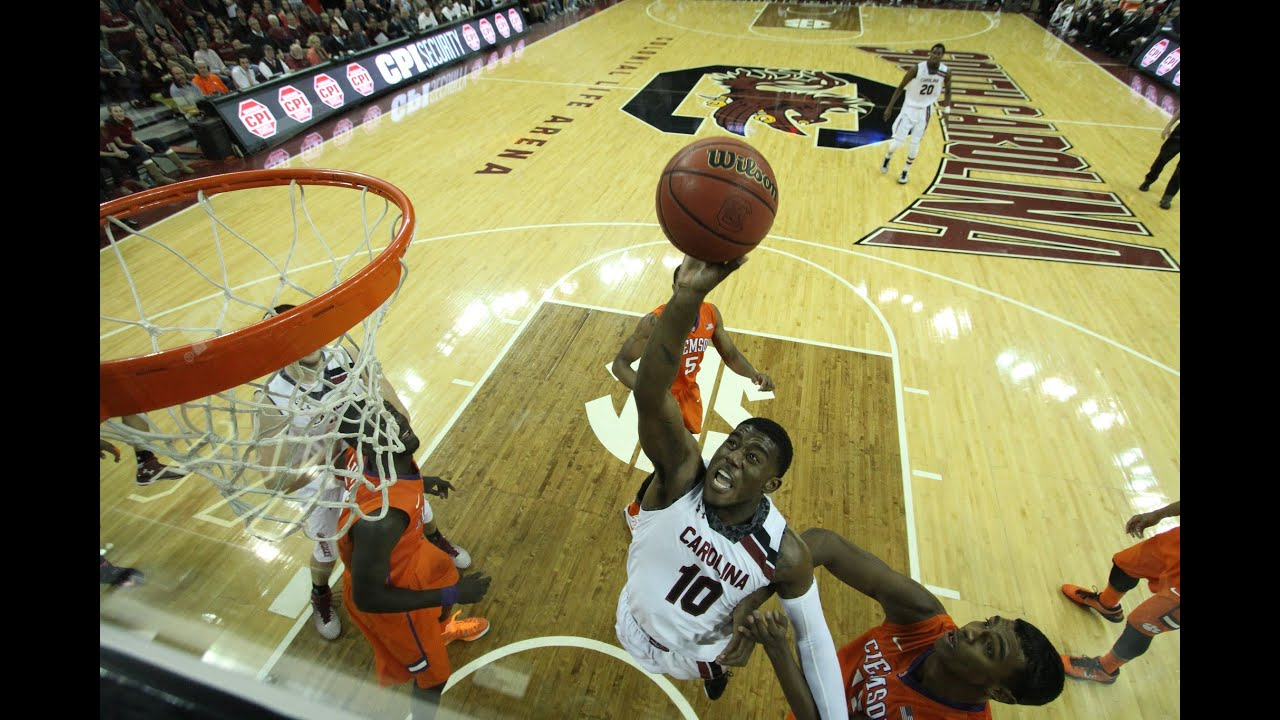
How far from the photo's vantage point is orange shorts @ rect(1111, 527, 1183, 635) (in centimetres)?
249

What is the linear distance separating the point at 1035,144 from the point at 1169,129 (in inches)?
74.8

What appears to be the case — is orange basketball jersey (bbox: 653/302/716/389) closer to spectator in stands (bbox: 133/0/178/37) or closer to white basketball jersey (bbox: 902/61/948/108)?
white basketball jersey (bbox: 902/61/948/108)

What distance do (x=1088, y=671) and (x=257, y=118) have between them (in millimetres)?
10555

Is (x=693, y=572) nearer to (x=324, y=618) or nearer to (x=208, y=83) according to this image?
(x=324, y=618)

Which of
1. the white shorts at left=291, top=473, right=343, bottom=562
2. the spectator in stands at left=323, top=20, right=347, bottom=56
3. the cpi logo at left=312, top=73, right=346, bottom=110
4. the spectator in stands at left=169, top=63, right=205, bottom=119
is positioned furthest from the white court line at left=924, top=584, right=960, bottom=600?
the spectator in stands at left=323, top=20, right=347, bottom=56

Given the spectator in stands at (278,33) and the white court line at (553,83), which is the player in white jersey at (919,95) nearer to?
the white court line at (553,83)

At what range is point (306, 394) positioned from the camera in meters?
2.22

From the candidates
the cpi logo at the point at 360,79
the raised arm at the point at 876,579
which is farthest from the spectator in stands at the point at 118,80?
the raised arm at the point at 876,579

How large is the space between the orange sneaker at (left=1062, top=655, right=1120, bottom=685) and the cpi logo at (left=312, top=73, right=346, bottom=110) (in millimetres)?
11063

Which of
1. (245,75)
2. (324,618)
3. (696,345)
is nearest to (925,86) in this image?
(696,345)

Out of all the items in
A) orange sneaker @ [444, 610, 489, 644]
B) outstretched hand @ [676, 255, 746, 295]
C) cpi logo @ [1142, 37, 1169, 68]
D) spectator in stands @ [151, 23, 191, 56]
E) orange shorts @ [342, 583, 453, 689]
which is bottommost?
cpi logo @ [1142, 37, 1169, 68]
